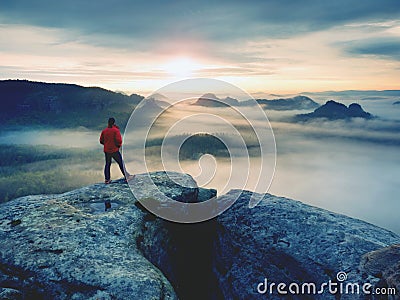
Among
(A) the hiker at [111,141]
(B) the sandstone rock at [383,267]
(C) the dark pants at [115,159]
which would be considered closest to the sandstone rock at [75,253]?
(C) the dark pants at [115,159]

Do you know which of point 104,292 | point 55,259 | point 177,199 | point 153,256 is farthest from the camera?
point 177,199

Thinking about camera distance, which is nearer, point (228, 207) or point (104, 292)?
point (104, 292)

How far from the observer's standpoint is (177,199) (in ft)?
64.2

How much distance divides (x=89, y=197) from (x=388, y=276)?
14451 millimetres

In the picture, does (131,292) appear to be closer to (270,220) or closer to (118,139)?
(270,220)

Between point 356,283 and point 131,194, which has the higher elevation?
point 131,194

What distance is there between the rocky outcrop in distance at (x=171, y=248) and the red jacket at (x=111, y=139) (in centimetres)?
223

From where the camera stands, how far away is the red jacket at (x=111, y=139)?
2073 cm

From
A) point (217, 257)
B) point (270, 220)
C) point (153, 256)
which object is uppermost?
point (270, 220)

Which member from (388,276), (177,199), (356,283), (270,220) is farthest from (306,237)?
(177,199)
